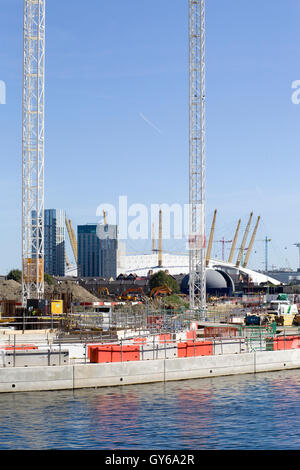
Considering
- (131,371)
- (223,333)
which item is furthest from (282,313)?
(131,371)

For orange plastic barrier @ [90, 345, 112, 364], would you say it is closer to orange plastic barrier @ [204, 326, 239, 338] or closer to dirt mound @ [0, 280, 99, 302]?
orange plastic barrier @ [204, 326, 239, 338]

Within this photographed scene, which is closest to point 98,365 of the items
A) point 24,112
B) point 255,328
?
point 255,328

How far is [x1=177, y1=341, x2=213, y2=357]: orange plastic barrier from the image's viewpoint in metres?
52.1

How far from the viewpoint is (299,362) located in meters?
58.6

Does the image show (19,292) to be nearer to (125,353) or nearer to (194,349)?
(194,349)

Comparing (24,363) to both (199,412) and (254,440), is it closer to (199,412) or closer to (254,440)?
(199,412)

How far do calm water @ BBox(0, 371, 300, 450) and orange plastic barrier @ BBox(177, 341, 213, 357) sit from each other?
338 centimetres

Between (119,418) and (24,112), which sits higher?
(24,112)

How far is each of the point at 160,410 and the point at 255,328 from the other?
108ft

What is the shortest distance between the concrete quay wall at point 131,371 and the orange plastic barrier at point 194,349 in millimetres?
1047

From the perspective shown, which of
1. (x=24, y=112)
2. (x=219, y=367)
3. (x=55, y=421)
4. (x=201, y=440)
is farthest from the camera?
(x=24, y=112)

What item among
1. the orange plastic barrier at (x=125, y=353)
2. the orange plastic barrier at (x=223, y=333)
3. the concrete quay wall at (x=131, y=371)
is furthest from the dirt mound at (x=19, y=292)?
the orange plastic barrier at (x=125, y=353)

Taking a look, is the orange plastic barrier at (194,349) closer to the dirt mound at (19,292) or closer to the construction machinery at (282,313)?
the construction machinery at (282,313)

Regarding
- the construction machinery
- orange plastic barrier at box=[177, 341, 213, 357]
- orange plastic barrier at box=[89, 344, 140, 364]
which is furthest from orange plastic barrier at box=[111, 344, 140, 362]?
the construction machinery
